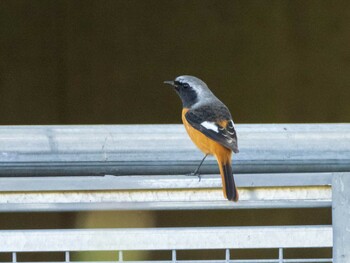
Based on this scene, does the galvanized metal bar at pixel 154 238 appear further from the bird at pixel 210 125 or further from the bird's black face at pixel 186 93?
the bird's black face at pixel 186 93

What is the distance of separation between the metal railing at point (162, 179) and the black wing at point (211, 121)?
12cm

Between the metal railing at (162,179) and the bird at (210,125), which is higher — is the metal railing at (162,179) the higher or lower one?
the lower one

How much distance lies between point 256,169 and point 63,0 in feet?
17.0

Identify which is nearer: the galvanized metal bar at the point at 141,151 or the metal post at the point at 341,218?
the galvanized metal bar at the point at 141,151

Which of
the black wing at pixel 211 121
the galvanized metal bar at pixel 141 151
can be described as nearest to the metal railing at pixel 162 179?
the galvanized metal bar at pixel 141 151

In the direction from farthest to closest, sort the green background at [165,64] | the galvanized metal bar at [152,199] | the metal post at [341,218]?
the green background at [165,64], the galvanized metal bar at [152,199], the metal post at [341,218]

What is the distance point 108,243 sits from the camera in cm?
221

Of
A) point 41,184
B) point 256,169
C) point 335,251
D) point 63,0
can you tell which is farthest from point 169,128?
point 63,0

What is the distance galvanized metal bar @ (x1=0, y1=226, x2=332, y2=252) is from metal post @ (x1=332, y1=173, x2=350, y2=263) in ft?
1.25

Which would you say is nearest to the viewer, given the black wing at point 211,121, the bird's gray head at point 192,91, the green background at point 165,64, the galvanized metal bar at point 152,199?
the black wing at point 211,121

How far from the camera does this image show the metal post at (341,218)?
5.83 feet

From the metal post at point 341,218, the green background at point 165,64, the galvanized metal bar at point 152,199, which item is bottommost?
the metal post at point 341,218

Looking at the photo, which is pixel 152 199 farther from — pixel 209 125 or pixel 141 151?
pixel 141 151

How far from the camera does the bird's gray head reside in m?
2.50
